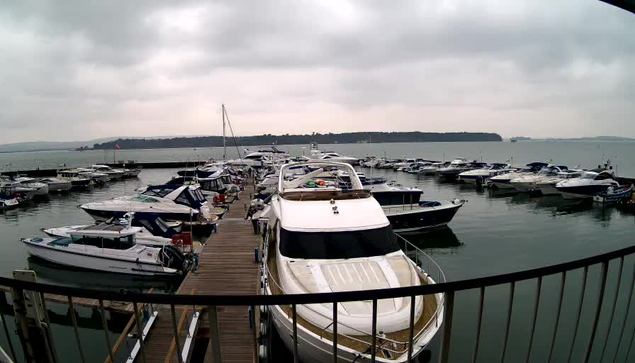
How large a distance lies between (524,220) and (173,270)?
74.3ft

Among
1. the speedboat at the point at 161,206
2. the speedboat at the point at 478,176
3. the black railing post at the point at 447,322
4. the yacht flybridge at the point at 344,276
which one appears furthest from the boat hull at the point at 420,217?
the speedboat at the point at 478,176

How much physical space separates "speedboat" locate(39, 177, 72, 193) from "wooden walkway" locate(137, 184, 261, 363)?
108 ft

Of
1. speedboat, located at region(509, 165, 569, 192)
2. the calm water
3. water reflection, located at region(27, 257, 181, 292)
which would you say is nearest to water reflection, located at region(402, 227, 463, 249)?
the calm water

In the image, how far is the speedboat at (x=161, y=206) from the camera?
20.6 m

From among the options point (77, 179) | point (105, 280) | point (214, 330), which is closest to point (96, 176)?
point (77, 179)

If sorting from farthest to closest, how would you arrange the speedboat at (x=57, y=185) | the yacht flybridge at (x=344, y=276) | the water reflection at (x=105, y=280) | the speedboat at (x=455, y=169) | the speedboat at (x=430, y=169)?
the speedboat at (x=430, y=169) < the speedboat at (x=455, y=169) < the speedboat at (x=57, y=185) < the water reflection at (x=105, y=280) < the yacht flybridge at (x=344, y=276)

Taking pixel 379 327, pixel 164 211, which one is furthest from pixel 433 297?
pixel 164 211

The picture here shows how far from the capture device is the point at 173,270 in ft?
45.4

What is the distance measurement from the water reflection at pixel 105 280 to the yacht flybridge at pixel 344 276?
6711mm

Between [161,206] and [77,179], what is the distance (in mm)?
29609

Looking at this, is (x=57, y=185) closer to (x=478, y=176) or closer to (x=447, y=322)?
(x=447, y=322)

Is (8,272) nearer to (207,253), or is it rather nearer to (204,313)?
(207,253)

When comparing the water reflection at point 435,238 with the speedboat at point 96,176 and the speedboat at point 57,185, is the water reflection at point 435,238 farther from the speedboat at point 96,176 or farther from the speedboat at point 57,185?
the speedboat at point 96,176

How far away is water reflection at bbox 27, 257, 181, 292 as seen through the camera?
13.6 metres
